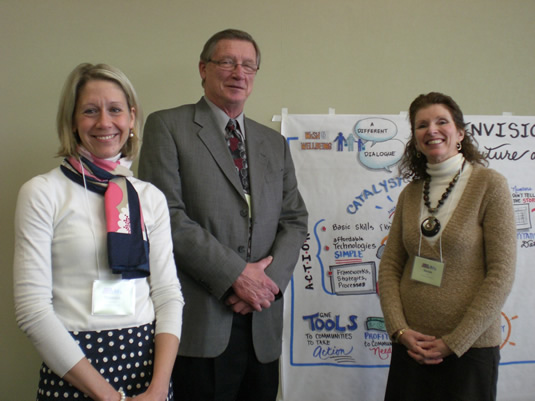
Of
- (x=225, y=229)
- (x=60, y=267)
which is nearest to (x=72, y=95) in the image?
(x=60, y=267)

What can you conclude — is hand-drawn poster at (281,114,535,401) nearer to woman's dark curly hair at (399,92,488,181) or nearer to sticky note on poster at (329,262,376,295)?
sticky note on poster at (329,262,376,295)

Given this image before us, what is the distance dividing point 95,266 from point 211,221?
1.89ft

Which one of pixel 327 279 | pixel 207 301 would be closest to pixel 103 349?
pixel 207 301

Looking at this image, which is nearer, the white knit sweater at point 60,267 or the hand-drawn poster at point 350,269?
the white knit sweater at point 60,267

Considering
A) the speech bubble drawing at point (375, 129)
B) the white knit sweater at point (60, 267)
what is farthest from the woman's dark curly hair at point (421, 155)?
the white knit sweater at point (60, 267)

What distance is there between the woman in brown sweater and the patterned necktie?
0.70 meters

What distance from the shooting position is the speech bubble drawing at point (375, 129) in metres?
2.38

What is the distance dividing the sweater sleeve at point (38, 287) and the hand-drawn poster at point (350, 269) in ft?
4.82

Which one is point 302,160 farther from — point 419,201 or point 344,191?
point 419,201

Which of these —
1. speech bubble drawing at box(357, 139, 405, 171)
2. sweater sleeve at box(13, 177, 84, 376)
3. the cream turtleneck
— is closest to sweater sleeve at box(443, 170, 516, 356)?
the cream turtleneck

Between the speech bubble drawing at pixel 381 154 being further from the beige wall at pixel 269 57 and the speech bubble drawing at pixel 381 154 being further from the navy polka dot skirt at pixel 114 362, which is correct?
the navy polka dot skirt at pixel 114 362

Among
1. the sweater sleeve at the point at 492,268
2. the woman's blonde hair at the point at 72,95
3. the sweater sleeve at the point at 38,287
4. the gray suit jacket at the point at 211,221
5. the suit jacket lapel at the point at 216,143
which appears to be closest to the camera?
the sweater sleeve at the point at 38,287

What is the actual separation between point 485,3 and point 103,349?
106 inches

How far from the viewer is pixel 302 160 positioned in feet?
7.78
